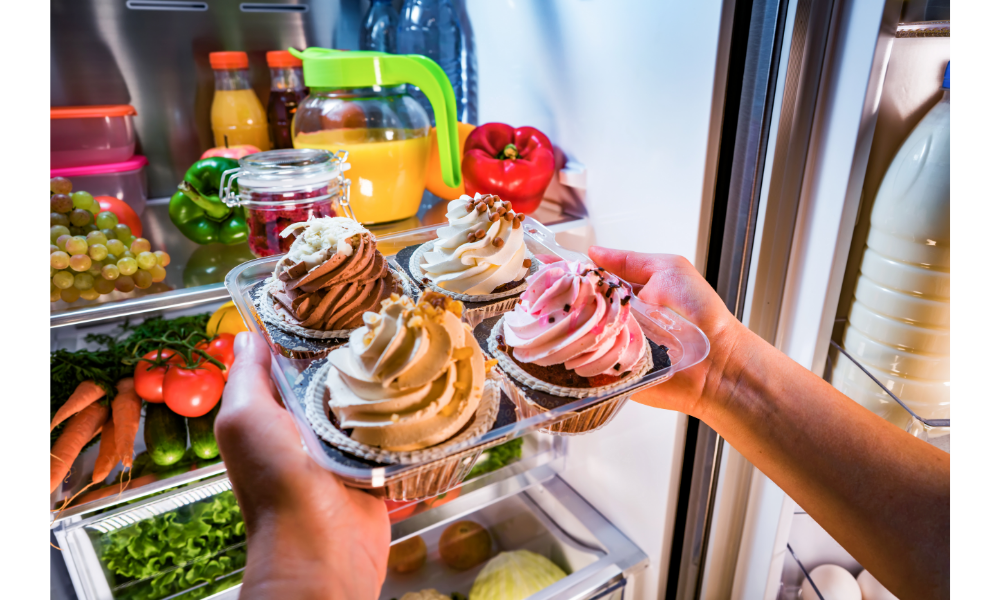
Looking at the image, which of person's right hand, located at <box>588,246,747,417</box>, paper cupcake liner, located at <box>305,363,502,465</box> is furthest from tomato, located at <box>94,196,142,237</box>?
person's right hand, located at <box>588,246,747,417</box>

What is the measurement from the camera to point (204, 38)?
178 cm

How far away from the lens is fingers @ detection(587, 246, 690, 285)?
119 cm

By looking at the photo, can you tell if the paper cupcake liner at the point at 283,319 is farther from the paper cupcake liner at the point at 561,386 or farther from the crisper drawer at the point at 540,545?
the crisper drawer at the point at 540,545

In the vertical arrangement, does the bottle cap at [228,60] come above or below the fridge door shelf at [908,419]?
above

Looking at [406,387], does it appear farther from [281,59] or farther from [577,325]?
[281,59]

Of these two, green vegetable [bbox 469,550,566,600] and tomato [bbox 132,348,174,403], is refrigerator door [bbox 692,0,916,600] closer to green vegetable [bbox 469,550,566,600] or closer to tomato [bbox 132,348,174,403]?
green vegetable [bbox 469,550,566,600]

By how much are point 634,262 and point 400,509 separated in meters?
1.05

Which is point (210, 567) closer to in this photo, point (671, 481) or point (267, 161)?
point (267, 161)

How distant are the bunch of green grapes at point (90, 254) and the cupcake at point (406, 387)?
0.65 m

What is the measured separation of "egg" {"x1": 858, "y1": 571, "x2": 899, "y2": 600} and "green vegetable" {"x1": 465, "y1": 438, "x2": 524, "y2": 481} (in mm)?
985

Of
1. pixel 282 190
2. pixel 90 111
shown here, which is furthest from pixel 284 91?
pixel 282 190

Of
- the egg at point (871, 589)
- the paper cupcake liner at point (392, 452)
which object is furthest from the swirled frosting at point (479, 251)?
the egg at point (871, 589)

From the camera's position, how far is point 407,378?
2.45 feet

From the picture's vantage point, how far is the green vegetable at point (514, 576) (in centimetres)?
167
